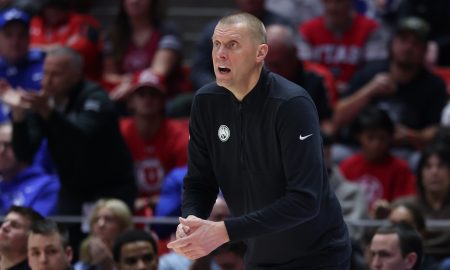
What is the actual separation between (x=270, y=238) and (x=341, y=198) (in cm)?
352

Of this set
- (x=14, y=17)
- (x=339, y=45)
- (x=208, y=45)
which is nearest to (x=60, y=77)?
(x=14, y=17)

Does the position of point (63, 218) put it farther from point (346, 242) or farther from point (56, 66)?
Result: point (346, 242)

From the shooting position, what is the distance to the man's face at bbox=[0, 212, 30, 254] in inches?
255

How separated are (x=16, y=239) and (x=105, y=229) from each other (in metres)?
0.86

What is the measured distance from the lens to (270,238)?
13.9 ft

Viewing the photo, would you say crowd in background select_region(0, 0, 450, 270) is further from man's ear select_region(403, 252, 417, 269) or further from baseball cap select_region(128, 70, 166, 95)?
man's ear select_region(403, 252, 417, 269)

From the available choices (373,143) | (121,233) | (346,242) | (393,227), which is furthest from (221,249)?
(346,242)

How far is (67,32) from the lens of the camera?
9.66 meters

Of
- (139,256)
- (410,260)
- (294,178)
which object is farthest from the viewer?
(139,256)

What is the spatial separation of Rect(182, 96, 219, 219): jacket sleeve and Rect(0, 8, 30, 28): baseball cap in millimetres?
4894

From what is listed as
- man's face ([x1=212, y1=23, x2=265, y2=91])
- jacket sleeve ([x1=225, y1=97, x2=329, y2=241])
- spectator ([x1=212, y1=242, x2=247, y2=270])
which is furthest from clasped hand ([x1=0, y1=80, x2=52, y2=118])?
jacket sleeve ([x1=225, y1=97, x2=329, y2=241])

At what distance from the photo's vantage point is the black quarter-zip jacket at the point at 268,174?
4.00 metres

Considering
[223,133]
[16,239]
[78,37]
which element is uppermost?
[78,37]

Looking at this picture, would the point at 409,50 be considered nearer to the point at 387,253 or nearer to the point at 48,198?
the point at 387,253
